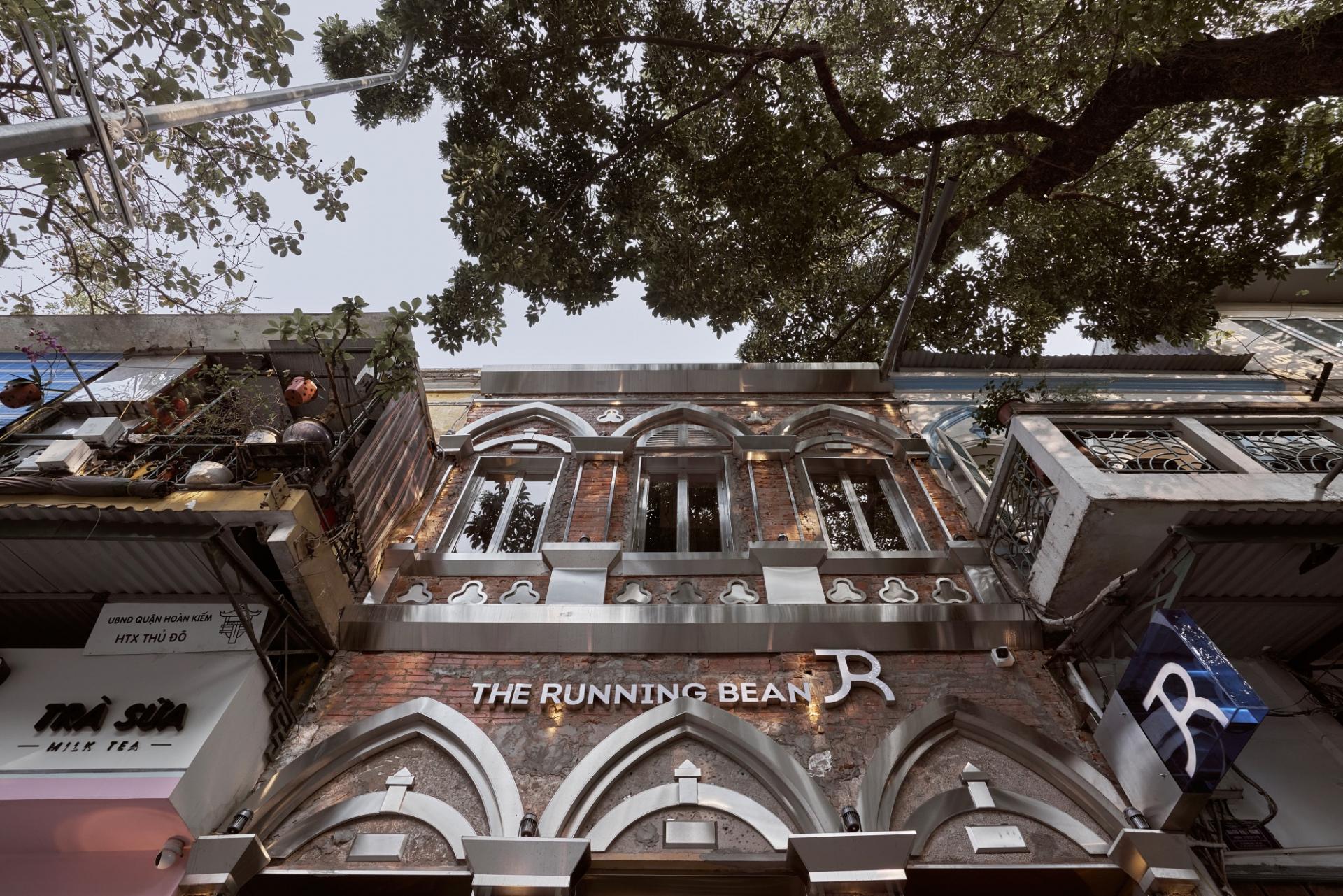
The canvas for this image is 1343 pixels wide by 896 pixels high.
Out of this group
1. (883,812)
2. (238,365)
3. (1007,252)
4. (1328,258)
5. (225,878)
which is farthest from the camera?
(1007,252)

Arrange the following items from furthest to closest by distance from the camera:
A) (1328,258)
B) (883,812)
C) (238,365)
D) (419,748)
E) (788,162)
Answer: (788,162)
(1328,258)
(238,365)
(419,748)
(883,812)

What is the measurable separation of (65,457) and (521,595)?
15.4 feet

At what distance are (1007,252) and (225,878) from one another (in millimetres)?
14130

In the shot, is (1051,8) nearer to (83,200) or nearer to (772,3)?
(772,3)

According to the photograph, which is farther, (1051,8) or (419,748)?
(1051,8)

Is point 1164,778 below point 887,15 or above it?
below

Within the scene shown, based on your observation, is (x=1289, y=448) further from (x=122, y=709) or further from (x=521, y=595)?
(x=122, y=709)

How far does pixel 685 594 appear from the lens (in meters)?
6.73

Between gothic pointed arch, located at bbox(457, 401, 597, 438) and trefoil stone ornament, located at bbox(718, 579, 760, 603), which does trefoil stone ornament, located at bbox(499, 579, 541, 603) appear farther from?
gothic pointed arch, located at bbox(457, 401, 597, 438)

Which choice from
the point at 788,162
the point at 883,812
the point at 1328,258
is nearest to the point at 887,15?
the point at 788,162

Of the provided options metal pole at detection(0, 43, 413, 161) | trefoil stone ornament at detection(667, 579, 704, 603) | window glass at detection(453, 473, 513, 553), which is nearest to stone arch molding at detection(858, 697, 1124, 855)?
trefoil stone ornament at detection(667, 579, 704, 603)

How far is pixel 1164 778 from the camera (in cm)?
455

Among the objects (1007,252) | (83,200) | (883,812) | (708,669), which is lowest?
(883,812)

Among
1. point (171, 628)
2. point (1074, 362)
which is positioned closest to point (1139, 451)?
point (1074, 362)
